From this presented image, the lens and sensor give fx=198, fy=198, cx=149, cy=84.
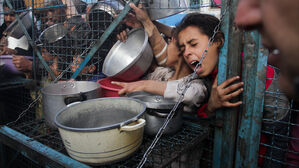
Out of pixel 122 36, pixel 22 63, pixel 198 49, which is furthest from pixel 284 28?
pixel 22 63

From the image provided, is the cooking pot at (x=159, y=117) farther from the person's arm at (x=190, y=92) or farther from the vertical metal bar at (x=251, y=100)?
the vertical metal bar at (x=251, y=100)

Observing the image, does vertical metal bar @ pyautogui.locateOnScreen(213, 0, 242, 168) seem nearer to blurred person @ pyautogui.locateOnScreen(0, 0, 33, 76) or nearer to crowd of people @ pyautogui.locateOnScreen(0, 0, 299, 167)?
crowd of people @ pyautogui.locateOnScreen(0, 0, 299, 167)

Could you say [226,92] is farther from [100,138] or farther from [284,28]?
[284,28]

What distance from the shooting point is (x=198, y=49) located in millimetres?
1396

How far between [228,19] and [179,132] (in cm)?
74

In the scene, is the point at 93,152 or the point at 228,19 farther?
the point at 228,19

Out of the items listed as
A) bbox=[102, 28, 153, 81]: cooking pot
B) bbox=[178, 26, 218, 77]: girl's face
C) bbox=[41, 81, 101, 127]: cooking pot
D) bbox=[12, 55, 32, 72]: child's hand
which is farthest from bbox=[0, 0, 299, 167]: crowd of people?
bbox=[12, 55, 32, 72]: child's hand

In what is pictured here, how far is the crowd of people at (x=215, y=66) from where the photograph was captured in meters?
0.23

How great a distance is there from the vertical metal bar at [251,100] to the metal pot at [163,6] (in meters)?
0.68

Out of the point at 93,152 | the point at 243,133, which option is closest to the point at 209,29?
the point at 243,133

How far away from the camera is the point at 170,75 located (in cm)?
184

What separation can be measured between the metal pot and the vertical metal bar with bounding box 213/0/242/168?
20.3 inches

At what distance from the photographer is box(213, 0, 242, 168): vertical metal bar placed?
1.13 m

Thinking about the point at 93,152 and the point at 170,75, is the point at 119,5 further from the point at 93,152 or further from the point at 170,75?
the point at 93,152
